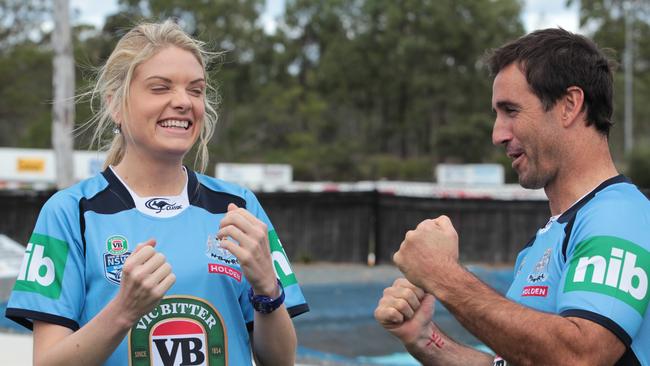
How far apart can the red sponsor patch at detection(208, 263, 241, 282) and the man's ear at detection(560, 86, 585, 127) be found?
102cm

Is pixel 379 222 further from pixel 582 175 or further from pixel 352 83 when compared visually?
pixel 352 83

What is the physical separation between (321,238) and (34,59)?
31.5 meters

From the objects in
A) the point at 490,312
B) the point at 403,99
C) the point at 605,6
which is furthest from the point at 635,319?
the point at 605,6

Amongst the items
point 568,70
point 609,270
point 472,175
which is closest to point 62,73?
point 568,70

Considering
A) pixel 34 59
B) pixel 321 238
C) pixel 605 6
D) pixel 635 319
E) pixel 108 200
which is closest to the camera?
pixel 635 319

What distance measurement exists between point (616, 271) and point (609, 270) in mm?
17

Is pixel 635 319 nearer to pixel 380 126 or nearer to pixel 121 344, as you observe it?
pixel 121 344

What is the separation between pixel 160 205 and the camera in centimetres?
233

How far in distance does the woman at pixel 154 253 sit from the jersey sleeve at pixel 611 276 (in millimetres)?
820

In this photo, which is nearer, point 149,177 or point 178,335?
point 178,335

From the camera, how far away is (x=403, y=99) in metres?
53.6

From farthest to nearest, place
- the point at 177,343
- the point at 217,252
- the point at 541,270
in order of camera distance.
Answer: the point at 217,252
the point at 177,343
the point at 541,270

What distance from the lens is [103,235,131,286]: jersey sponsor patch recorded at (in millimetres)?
2182

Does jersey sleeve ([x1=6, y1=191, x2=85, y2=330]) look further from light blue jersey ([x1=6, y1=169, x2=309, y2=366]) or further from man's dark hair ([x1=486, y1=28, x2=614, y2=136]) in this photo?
man's dark hair ([x1=486, y1=28, x2=614, y2=136])
